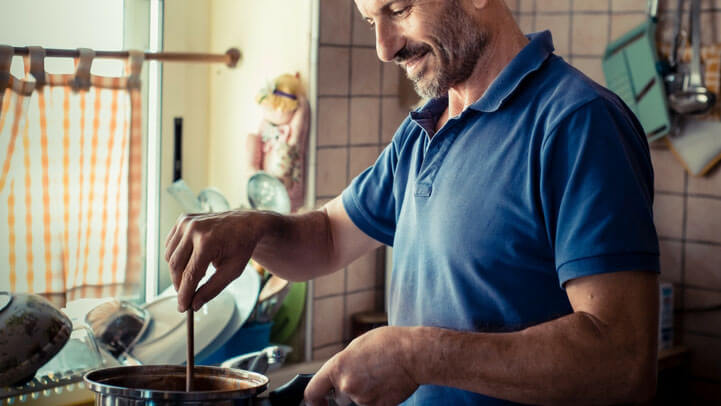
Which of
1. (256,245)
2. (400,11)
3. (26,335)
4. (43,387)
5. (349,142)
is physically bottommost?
(43,387)

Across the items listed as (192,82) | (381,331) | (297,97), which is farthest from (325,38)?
(381,331)

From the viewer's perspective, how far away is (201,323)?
6.14ft

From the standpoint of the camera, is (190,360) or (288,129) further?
(288,129)

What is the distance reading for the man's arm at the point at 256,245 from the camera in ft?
3.65

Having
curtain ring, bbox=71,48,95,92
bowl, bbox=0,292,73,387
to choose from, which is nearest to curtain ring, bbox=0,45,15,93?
curtain ring, bbox=71,48,95,92

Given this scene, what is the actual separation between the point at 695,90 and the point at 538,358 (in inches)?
63.6

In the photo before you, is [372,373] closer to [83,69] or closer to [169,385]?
[169,385]

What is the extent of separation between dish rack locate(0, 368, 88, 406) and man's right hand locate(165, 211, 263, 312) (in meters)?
0.62

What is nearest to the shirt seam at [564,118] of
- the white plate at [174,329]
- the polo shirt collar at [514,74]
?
the polo shirt collar at [514,74]

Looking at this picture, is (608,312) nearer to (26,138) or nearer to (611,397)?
(611,397)

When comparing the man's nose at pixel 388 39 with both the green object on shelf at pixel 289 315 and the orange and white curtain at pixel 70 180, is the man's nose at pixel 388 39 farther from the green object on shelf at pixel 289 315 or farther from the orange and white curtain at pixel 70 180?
the green object on shelf at pixel 289 315

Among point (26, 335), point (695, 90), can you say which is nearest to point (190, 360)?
point (26, 335)

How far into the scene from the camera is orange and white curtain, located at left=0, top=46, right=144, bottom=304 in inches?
71.5

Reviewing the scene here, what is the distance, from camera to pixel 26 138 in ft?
6.01
